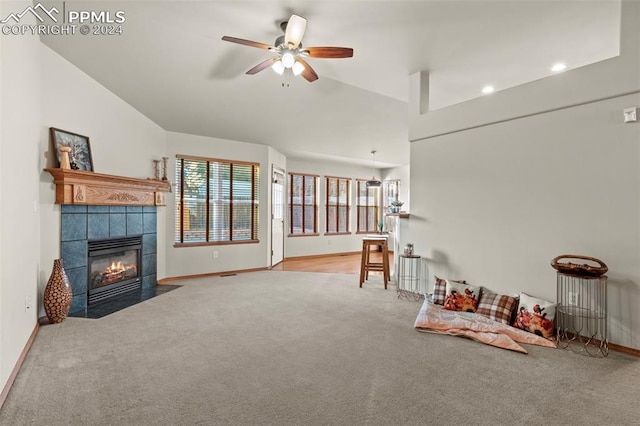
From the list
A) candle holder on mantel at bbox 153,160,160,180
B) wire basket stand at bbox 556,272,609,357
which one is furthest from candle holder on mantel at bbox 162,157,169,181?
wire basket stand at bbox 556,272,609,357

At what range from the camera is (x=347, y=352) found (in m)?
2.86

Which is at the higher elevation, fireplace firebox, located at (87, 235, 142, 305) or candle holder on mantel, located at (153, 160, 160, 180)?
candle holder on mantel, located at (153, 160, 160, 180)

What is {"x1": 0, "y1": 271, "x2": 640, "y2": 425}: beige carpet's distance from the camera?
199 cm

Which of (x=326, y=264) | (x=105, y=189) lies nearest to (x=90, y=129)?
(x=105, y=189)

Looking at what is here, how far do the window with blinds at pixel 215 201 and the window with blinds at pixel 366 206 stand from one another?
4142 mm

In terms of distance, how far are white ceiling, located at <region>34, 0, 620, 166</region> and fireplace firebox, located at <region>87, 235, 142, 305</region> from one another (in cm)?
202

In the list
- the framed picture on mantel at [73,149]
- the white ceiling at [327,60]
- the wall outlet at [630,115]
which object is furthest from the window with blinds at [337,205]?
the wall outlet at [630,115]

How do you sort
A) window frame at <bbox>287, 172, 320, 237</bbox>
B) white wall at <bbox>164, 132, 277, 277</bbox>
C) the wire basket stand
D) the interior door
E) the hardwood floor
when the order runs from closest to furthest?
the wire basket stand
white wall at <bbox>164, 132, 277, 277</bbox>
the hardwood floor
the interior door
window frame at <bbox>287, 172, 320, 237</bbox>

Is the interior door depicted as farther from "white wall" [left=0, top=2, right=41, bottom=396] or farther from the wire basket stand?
the wire basket stand

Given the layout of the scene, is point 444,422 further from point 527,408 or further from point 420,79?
point 420,79

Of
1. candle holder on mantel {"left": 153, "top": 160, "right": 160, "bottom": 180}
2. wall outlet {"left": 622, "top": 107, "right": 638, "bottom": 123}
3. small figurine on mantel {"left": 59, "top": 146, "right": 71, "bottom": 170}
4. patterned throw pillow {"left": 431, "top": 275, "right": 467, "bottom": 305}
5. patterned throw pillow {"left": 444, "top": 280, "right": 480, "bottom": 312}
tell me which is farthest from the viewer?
candle holder on mantel {"left": 153, "top": 160, "right": 160, "bottom": 180}

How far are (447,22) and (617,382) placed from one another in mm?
3238

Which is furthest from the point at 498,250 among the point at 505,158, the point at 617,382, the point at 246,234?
the point at 246,234

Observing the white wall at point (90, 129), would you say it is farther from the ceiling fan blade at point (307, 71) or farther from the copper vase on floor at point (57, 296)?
the ceiling fan blade at point (307, 71)
